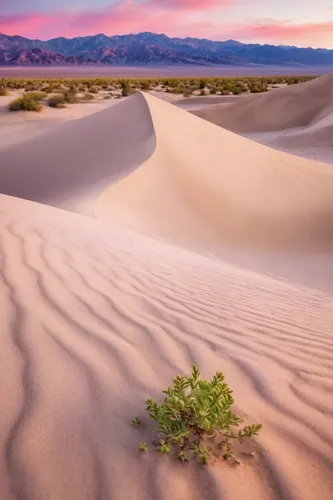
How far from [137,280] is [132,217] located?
3717 mm

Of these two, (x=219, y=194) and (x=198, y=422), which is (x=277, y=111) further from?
(x=198, y=422)

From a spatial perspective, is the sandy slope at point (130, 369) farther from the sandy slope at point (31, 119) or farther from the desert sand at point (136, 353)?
the sandy slope at point (31, 119)

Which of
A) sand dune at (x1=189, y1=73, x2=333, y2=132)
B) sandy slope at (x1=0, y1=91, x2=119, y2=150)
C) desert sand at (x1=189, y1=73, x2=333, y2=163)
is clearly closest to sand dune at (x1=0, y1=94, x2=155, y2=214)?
sandy slope at (x1=0, y1=91, x2=119, y2=150)

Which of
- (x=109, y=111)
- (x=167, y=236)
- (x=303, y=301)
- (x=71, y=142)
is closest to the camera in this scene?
(x=303, y=301)

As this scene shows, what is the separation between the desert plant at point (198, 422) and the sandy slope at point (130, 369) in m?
0.08

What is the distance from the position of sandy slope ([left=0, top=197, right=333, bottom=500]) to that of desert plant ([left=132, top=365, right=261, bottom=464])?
0.08 metres

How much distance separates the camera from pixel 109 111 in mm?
12312

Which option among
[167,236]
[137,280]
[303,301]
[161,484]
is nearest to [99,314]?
[137,280]

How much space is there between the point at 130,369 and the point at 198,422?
588 mm

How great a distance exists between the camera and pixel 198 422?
174cm

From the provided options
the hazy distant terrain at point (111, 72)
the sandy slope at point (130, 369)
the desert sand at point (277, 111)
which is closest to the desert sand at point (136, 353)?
the sandy slope at point (130, 369)

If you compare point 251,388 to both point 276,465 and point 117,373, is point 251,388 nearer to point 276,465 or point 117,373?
point 276,465

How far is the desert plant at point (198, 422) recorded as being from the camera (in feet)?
5.61

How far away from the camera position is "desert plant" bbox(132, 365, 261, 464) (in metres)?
1.71
